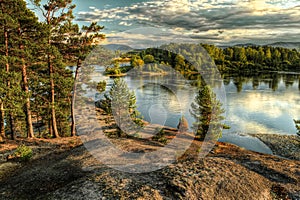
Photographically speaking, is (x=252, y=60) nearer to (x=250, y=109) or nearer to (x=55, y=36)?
(x=250, y=109)

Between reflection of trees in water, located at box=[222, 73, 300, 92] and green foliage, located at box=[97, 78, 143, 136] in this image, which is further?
reflection of trees in water, located at box=[222, 73, 300, 92]

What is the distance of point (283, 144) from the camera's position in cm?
3016

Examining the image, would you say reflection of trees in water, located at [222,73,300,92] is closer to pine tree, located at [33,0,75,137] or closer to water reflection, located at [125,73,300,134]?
water reflection, located at [125,73,300,134]

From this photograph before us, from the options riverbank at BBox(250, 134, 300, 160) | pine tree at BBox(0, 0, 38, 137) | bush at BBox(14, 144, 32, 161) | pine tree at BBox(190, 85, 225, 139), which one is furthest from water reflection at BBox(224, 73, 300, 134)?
pine tree at BBox(0, 0, 38, 137)

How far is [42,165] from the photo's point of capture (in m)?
14.3

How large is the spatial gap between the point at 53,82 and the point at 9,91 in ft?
17.0

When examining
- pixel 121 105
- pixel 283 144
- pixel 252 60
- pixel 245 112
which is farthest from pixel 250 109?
pixel 252 60

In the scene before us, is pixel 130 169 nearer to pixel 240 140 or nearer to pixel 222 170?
pixel 222 170

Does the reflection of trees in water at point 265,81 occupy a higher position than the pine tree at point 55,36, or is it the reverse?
the pine tree at point 55,36

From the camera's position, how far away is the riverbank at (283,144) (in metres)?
27.5

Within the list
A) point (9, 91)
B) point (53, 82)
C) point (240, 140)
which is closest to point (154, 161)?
point (9, 91)

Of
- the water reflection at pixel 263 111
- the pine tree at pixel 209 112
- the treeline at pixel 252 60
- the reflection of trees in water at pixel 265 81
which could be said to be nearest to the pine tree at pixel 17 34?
the pine tree at pixel 209 112

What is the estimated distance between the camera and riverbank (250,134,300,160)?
2748 centimetres

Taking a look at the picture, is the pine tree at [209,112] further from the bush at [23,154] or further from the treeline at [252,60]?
the treeline at [252,60]
